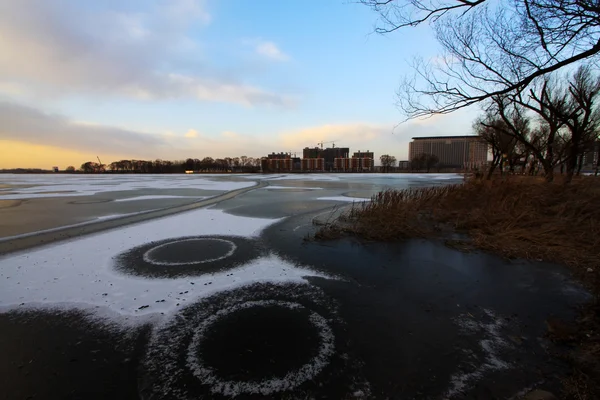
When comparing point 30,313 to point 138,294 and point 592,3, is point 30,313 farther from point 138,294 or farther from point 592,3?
A: point 592,3

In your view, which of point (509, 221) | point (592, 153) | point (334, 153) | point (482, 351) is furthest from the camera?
point (334, 153)

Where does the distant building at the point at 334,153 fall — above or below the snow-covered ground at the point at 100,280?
above

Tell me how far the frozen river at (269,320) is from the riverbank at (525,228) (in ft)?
0.92

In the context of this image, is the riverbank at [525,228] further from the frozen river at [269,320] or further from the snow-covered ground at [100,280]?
the snow-covered ground at [100,280]

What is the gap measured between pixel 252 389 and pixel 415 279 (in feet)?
11.3

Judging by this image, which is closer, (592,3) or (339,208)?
(592,3)

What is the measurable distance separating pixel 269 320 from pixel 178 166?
470ft

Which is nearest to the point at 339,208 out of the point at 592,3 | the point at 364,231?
the point at 364,231

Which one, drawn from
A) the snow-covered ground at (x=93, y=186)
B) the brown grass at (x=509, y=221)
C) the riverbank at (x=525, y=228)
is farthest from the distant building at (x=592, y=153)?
the snow-covered ground at (x=93, y=186)

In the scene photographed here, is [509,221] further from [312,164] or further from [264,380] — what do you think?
[312,164]

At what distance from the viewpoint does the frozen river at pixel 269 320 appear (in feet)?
8.23

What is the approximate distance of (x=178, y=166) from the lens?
438 feet

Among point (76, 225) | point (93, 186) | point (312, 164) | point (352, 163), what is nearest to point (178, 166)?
point (312, 164)

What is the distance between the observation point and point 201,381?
2.51 m
